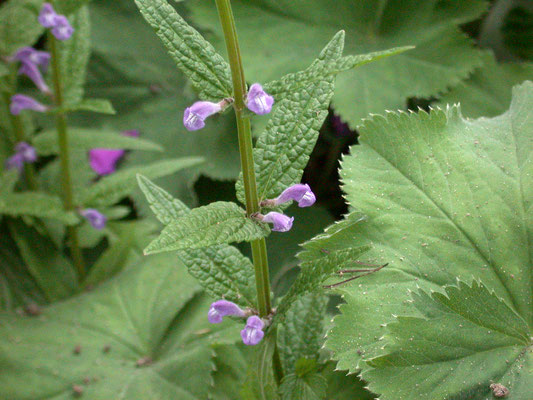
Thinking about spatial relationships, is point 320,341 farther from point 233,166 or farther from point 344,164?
point 233,166

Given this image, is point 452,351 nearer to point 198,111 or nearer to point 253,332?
point 253,332

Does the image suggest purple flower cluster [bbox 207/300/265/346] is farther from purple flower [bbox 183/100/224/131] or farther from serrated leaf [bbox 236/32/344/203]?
purple flower [bbox 183/100/224/131]

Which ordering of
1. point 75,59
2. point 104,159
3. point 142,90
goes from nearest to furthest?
point 75,59 → point 104,159 → point 142,90

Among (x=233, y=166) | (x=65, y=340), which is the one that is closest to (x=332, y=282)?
(x=65, y=340)

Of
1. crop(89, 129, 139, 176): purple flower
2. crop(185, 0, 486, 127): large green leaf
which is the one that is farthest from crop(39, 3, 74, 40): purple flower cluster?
crop(89, 129, 139, 176): purple flower

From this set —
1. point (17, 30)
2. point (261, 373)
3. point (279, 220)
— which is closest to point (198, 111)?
point (279, 220)

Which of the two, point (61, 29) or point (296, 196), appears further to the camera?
point (61, 29)

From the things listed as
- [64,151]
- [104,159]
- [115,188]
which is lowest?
[104,159]

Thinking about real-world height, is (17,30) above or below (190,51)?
below
